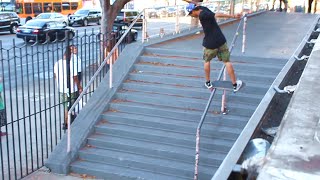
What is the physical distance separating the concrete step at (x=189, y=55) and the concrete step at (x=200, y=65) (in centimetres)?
13

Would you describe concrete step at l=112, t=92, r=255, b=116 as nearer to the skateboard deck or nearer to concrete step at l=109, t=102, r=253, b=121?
concrete step at l=109, t=102, r=253, b=121

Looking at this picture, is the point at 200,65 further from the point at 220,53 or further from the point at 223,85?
the point at 223,85

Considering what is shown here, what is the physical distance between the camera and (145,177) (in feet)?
21.7

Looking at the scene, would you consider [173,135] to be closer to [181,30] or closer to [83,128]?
[83,128]

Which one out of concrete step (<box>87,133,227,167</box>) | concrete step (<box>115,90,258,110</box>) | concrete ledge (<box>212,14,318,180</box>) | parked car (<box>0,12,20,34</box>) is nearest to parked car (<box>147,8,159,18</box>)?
concrete step (<box>115,90,258,110</box>)

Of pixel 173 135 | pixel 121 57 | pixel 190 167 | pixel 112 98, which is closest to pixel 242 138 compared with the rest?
pixel 190 167

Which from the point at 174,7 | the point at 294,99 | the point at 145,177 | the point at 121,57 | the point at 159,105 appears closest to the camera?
the point at 294,99

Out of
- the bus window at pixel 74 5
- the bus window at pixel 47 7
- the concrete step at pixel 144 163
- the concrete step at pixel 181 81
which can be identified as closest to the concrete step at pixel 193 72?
the concrete step at pixel 181 81

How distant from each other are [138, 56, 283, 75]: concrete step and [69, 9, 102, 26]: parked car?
3359 cm

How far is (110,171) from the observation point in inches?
270

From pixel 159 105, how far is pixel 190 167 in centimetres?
173

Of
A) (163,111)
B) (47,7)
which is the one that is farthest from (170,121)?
(47,7)

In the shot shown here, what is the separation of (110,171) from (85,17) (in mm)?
37285

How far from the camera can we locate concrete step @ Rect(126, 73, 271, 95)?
7863mm
